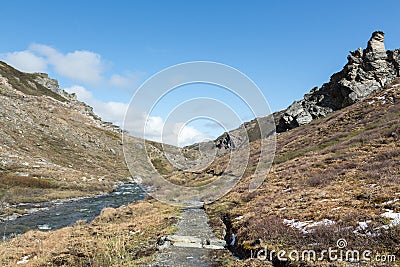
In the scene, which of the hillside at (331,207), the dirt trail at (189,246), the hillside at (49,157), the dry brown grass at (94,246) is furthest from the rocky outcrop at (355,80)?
the dry brown grass at (94,246)

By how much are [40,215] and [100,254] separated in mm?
26108

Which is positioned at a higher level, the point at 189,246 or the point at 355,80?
the point at 355,80

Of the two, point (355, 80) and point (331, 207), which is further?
point (355, 80)

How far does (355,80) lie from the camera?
7775cm

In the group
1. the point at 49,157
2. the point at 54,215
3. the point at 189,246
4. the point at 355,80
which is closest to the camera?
the point at 189,246

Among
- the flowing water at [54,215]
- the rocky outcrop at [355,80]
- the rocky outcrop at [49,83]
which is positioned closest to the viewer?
the flowing water at [54,215]

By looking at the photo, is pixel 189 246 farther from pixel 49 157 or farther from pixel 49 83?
pixel 49 83

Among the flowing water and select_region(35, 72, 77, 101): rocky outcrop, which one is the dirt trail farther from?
select_region(35, 72, 77, 101): rocky outcrop

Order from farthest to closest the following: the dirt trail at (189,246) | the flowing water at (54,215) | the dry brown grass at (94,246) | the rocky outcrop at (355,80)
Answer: the rocky outcrop at (355,80) → the flowing water at (54,215) → the dry brown grass at (94,246) → the dirt trail at (189,246)

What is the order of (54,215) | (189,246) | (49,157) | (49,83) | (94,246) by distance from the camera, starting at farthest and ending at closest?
(49,83) < (49,157) < (54,215) < (94,246) < (189,246)

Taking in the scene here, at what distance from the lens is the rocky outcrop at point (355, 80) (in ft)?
247

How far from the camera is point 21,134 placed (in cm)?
8256

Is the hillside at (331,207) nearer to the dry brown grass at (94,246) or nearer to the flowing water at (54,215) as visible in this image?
the dry brown grass at (94,246)

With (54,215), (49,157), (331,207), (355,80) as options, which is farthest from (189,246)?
(355,80)
